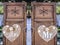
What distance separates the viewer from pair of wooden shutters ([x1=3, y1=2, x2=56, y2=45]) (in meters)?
3.33

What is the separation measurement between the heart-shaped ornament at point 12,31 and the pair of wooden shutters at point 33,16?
2.0 inches

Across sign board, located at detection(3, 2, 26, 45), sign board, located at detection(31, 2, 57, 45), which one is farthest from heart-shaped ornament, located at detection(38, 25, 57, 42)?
sign board, located at detection(3, 2, 26, 45)

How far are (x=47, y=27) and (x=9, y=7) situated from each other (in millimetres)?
687

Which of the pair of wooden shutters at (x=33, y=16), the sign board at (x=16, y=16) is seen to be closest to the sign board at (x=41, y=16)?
the pair of wooden shutters at (x=33, y=16)

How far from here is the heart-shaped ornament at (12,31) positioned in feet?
10.9

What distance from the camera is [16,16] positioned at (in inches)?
132

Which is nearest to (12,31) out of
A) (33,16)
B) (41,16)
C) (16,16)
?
(16,16)

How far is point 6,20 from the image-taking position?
3.33 m

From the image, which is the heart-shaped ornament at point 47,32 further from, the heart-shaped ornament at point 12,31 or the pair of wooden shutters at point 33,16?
the heart-shaped ornament at point 12,31

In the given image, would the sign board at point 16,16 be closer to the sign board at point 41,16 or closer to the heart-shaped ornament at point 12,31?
the heart-shaped ornament at point 12,31

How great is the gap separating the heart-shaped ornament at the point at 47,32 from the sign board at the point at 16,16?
0.27m

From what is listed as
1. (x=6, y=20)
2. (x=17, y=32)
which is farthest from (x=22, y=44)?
(x=6, y=20)

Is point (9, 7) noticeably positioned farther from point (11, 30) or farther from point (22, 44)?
point (22, 44)

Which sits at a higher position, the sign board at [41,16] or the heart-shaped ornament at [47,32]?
the sign board at [41,16]
